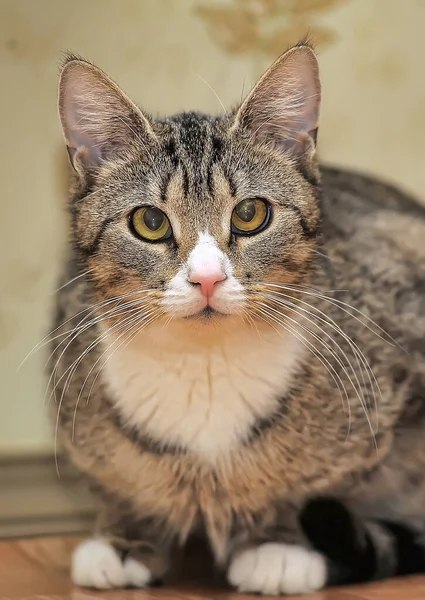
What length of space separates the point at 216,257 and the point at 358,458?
363mm

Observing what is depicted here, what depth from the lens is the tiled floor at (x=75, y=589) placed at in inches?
35.6

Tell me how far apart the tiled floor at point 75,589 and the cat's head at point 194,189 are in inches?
14.0

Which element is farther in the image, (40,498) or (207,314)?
(40,498)

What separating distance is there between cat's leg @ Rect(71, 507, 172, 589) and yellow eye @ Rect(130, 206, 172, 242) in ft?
1.33

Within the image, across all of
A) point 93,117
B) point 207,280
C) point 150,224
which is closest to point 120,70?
point 93,117

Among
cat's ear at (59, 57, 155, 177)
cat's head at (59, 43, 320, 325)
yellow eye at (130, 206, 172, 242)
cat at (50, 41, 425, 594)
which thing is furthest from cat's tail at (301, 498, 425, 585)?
cat's ear at (59, 57, 155, 177)

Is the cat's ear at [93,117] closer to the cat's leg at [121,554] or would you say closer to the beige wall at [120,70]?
the beige wall at [120,70]

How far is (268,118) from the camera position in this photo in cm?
91

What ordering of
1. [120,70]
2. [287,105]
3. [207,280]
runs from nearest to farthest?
[207,280], [287,105], [120,70]

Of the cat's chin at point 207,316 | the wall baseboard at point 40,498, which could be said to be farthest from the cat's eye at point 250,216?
the wall baseboard at point 40,498

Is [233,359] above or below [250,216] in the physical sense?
below

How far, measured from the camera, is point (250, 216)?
0.88 metres

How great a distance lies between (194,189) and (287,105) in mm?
161

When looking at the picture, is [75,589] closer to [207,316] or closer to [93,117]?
[207,316]
